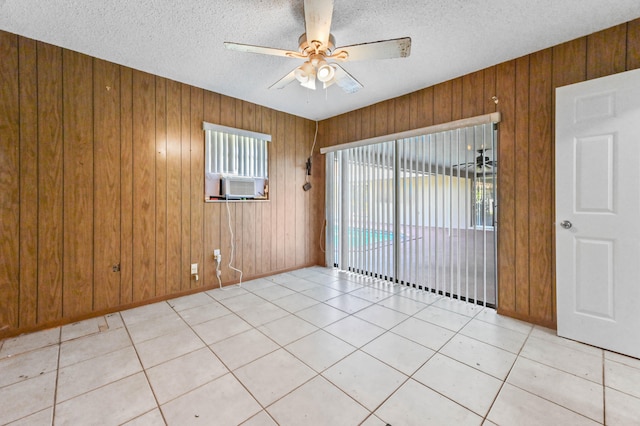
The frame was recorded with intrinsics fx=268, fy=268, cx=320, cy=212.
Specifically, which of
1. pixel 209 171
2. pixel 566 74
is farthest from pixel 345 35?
pixel 209 171

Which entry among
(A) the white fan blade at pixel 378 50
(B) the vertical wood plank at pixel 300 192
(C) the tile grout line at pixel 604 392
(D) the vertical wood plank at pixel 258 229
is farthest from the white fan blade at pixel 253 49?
(C) the tile grout line at pixel 604 392

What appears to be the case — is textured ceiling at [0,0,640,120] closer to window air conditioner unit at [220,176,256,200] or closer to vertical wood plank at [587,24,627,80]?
vertical wood plank at [587,24,627,80]

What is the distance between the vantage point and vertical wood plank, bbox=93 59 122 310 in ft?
8.53

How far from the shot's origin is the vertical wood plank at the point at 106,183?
8.53 ft

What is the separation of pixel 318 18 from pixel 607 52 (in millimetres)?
2343

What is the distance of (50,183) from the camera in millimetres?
2371

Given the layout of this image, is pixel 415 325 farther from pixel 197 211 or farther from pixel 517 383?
pixel 197 211

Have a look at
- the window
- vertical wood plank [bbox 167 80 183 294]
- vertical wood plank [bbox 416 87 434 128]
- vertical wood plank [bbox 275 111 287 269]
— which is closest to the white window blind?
the window

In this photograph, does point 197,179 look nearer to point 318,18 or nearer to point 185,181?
point 185,181

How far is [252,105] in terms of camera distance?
3.75m

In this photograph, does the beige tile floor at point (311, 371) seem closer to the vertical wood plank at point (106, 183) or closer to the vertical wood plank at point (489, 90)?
the vertical wood plank at point (106, 183)

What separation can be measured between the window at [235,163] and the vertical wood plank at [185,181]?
0.68 ft

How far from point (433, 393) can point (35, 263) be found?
327 centimetres

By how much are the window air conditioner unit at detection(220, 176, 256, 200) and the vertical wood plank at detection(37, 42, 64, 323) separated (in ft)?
4.97
